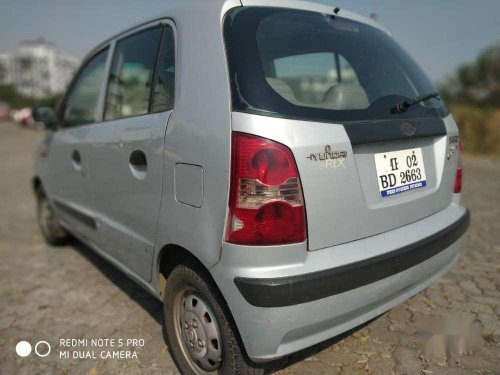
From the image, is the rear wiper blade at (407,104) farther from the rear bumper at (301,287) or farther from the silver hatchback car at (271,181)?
the rear bumper at (301,287)

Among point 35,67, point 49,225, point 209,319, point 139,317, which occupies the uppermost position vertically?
point 35,67

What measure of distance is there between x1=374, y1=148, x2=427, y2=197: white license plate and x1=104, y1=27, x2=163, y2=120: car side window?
49.1 inches

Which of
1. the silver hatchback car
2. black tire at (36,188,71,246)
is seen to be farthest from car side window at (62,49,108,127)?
black tire at (36,188,71,246)

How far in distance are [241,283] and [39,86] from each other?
109 meters

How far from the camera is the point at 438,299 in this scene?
2.74 meters

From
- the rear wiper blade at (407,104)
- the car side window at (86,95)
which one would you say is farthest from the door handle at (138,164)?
the rear wiper blade at (407,104)

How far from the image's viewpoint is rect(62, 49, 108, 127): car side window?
2.96m

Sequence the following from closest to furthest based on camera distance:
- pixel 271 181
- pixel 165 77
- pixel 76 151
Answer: pixel 271 181 < pixel 165 77 < pixel 76 151

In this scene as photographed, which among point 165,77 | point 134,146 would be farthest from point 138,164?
point 165,77

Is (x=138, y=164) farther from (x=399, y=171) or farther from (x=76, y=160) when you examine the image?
(x=399, y=171)

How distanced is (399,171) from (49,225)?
11.6ft

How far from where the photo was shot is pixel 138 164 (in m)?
→ 2.15

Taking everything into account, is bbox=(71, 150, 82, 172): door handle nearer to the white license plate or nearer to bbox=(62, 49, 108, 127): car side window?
bbox=(62, 49, 108, 127): car side window

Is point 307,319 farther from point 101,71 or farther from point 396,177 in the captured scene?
point 101,71
